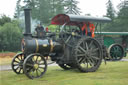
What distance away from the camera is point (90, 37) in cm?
1034

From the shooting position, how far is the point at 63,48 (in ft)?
32.8

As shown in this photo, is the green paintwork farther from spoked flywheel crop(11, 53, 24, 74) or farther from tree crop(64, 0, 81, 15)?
tree crop(64, 0, 81, 15)

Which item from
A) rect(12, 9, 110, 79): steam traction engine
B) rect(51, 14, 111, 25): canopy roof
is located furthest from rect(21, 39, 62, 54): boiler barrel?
rect(51, 14, 111, 25): canopy roof

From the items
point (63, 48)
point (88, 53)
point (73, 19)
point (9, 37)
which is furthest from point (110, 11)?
point (63, 48)

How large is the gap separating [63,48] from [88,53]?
3.91ft

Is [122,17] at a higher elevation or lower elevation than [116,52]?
higher

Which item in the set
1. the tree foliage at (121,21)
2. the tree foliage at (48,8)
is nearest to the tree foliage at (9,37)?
the tree foliage at (48,8)

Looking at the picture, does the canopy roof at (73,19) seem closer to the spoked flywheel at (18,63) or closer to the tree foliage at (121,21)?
the spoked flywheel at (18,63)

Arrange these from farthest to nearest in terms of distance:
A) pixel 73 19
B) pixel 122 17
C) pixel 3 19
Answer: pixel 122 17, pixel 3 19, pixel 73 19

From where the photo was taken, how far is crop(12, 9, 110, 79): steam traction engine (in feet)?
29.2

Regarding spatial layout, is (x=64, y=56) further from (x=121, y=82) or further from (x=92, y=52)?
(x=121, y=82)

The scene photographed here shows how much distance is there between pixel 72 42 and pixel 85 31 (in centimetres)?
128

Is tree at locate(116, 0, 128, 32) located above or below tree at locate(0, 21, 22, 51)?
above

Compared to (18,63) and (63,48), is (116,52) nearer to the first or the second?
(63,48)
